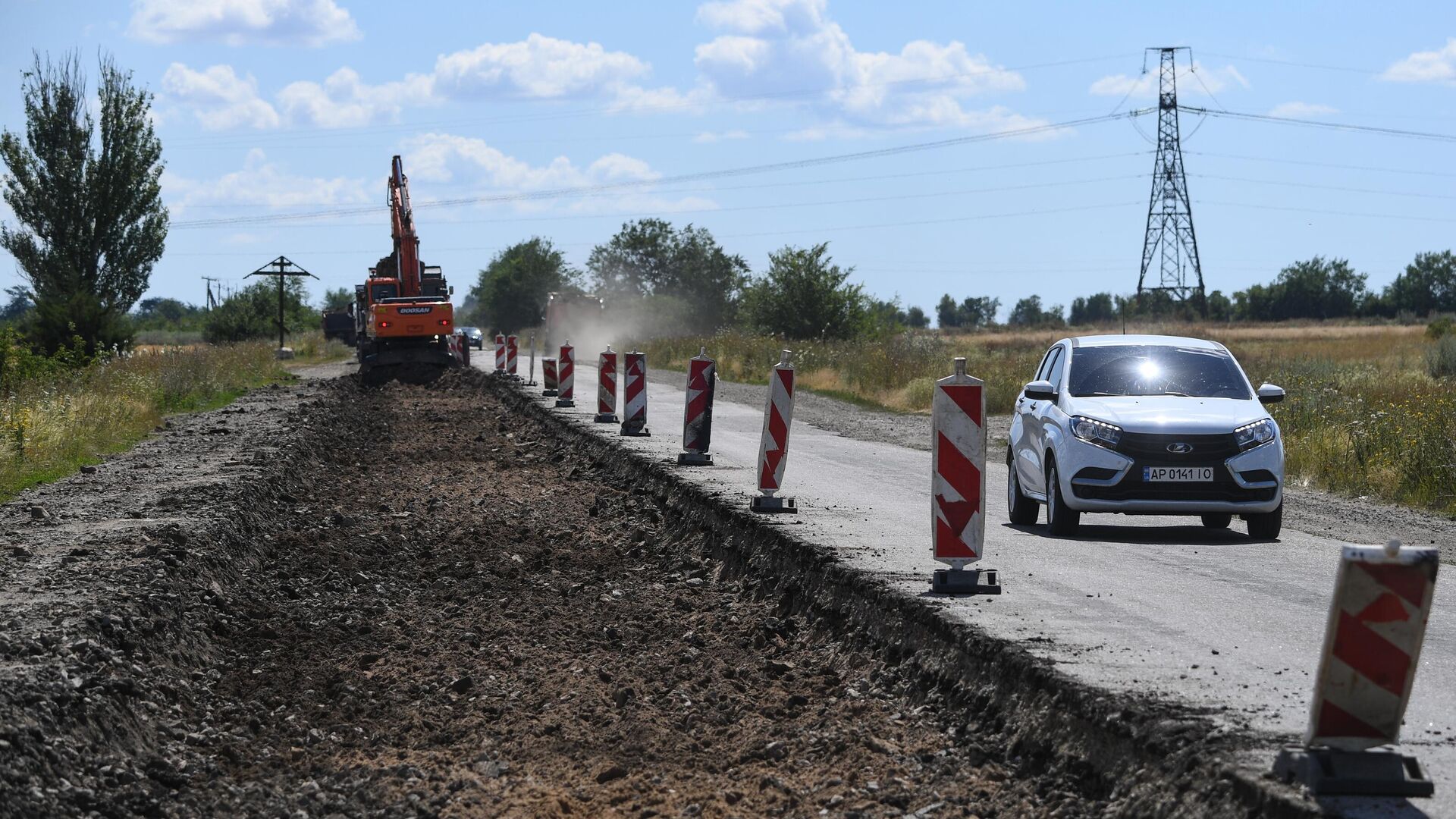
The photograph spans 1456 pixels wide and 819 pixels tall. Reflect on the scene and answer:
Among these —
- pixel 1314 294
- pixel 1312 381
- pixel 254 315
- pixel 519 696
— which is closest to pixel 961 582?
pixel 519 696

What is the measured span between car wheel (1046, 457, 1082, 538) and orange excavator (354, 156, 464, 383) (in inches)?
1186

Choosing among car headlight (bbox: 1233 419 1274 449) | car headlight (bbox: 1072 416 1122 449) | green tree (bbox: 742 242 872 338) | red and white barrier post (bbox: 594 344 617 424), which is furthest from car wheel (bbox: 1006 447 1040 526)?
green tree (bbox: 742 242 872 338)

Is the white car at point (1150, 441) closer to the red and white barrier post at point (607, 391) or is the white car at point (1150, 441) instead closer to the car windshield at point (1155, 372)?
the car windshield at point (1155, 372)

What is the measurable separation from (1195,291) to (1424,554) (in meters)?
67.1

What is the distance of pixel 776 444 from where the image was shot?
12.7 metres

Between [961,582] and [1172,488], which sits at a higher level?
[1172,488]

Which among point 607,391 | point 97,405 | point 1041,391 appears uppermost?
point 1041,391

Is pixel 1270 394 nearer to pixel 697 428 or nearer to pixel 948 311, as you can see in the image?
pixel 697 428

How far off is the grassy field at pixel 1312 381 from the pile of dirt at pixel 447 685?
819 centimetres

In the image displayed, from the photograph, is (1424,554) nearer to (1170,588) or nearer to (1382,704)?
(1382,704)

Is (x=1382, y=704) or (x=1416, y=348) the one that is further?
(x=1416, y=348)

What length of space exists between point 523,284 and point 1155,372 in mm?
139253

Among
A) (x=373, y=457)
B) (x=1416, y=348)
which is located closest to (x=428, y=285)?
(x=373, y=457)

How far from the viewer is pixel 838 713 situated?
7105mm
